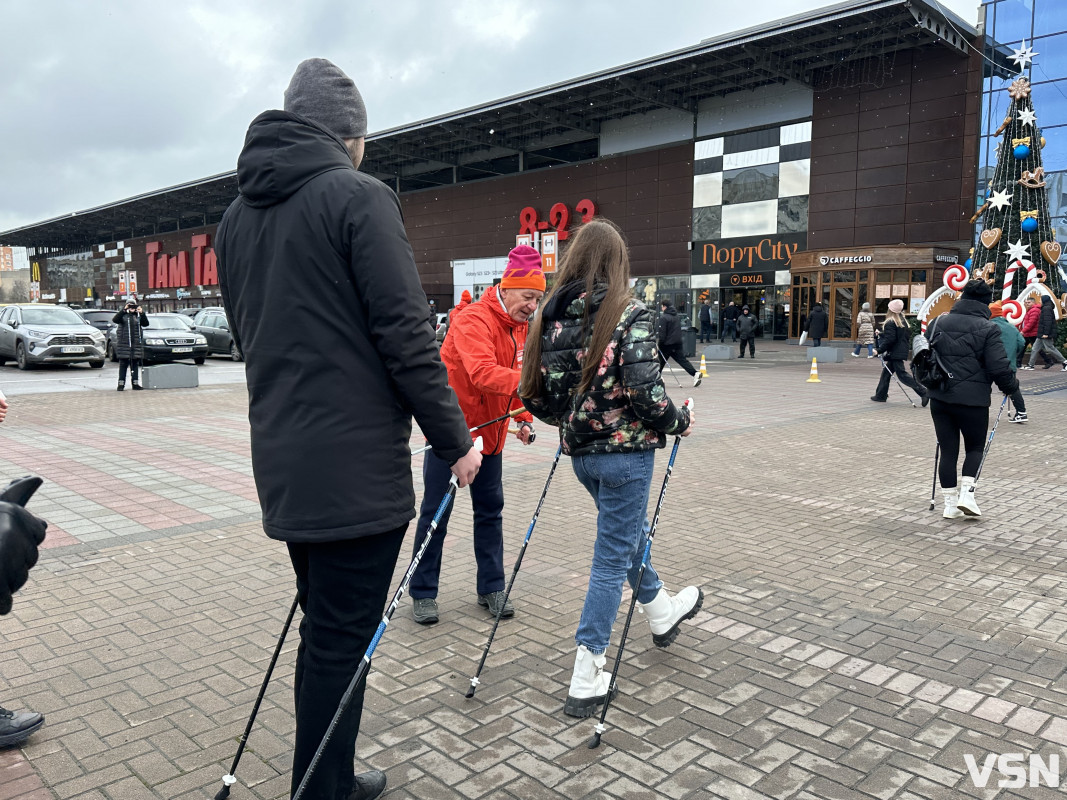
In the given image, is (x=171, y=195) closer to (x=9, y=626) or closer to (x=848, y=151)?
(x=848, y=151)

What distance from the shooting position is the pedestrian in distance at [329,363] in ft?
6.73

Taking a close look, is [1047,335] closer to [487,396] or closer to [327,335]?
[487,396]

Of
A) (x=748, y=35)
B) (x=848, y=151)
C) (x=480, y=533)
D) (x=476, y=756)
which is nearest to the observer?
(x=476, y=756)

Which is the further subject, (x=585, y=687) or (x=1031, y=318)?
(x=1031, y=318)

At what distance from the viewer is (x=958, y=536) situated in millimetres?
5828

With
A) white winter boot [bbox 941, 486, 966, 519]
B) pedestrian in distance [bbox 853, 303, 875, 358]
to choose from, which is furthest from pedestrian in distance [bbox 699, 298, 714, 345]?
white winter boot [bbox 941, 486, 966, 519]

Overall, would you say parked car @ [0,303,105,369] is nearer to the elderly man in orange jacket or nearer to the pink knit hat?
the elderly man in orange jacket

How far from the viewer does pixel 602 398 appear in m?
3.12

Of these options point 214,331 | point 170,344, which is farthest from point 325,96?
point 214,331

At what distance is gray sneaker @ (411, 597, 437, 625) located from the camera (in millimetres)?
4141

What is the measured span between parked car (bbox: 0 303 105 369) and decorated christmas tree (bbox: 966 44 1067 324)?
25.0 m

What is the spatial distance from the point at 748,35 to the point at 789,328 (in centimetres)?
1160

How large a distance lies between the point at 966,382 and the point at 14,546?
241 inches

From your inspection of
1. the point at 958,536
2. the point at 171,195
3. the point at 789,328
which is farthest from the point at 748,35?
the point at 171,195
